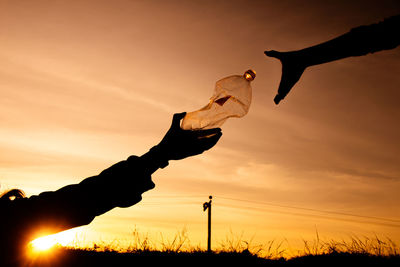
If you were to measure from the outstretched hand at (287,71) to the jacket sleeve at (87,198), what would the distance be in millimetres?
1269

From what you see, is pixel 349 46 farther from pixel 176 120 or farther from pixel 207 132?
pixel 176 120

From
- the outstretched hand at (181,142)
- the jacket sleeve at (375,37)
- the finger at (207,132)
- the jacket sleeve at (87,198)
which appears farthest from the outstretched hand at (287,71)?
the jacket sleeve at (87,198)

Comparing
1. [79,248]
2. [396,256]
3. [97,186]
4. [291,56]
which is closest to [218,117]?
[291,56]

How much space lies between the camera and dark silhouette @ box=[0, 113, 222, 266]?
2033mm

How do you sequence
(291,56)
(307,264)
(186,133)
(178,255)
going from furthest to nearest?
(178,255) < (307,264) < (291,56) < (186,133)

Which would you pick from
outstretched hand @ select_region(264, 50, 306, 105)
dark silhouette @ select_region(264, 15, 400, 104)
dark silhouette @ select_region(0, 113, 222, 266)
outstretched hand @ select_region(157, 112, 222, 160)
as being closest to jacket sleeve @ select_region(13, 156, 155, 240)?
dark silhouette @ select_region(0, 113, 222, 266)

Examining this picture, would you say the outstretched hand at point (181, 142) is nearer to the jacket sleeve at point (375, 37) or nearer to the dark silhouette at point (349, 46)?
the dark silhouette at point (349, 46)

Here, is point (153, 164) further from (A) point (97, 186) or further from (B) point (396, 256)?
(B) point (396, 256)

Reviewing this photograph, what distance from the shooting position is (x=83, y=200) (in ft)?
6.69

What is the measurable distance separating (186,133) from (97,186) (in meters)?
0.64

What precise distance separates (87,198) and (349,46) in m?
1.91

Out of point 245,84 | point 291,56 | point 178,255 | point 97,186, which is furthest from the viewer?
point 178,255

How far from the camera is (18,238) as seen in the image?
2125 mm

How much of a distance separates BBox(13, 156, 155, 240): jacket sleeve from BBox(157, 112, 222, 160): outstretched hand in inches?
7.5
